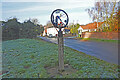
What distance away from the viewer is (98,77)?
3.49 metres

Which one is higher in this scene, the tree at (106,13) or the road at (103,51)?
the tree at (106,13)

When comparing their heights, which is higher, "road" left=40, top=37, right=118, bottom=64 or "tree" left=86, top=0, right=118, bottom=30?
"tree" left=86, top=0, right=118, bottom=30

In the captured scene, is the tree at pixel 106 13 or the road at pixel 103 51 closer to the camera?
the road at pixel 103 51

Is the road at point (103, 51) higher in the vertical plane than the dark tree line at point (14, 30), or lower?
lower

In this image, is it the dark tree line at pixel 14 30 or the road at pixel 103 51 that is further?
the dark tree line at pixel 14 30

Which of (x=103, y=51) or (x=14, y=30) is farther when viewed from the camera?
(x=14, y=30)

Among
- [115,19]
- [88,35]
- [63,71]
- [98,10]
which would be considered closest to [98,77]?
[63,71]

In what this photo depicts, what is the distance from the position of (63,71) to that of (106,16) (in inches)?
886

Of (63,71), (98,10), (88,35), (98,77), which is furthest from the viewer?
(88,35)

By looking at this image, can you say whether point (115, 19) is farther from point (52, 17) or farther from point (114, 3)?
point (52, 17)

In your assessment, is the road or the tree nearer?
the road

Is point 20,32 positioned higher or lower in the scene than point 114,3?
lower

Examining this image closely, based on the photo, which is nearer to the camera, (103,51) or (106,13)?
(103,51)

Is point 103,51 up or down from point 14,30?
down
